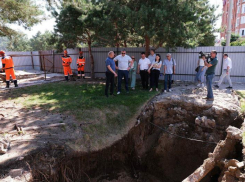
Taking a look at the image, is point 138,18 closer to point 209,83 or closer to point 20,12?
point 209,83

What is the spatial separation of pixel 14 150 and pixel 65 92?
4.60 metres

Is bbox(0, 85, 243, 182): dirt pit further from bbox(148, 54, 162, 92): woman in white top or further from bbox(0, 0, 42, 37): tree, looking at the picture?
bbox(0, 0, 42, 37): tree

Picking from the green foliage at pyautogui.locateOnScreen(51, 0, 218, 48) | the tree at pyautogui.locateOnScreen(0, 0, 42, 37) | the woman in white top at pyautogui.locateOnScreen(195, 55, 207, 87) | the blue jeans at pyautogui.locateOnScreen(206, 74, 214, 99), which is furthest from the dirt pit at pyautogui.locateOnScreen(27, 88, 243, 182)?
the tree at pyautogui.locateOnScreen(0, 0, 42, 37)

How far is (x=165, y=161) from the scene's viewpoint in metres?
6.60

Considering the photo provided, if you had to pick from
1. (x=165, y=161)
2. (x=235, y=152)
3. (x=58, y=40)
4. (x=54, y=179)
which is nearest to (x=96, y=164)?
(x=54, y=179)

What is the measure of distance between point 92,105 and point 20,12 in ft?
24.6

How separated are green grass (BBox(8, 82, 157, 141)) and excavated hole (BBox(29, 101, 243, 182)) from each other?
50 centimetres

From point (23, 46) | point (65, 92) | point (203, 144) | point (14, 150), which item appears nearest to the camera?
point (14, 150)

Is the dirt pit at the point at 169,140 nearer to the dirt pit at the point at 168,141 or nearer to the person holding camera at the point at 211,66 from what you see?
the dirt pit at the point at 168,141

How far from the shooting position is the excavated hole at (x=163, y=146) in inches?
225

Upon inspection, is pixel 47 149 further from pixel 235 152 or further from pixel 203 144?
pixel 203 144

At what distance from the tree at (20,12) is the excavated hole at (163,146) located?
8.64 m

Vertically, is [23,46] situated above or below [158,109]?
above

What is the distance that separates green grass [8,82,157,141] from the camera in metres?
5.80
